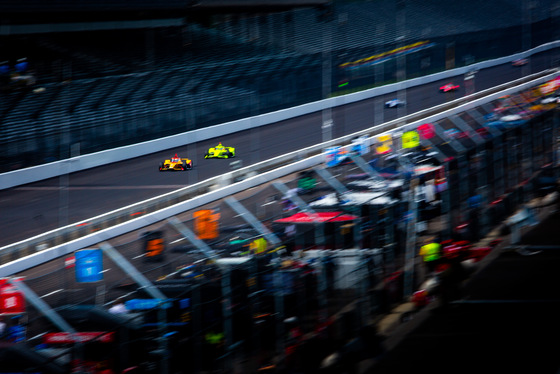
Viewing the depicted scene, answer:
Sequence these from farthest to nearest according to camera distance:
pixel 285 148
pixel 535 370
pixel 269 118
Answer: pixel 269 118, pixel 285 148, pixel 535 370

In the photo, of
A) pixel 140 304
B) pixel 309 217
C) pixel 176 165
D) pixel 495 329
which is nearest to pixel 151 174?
pixel 176 165

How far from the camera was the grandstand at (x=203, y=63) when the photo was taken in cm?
1098

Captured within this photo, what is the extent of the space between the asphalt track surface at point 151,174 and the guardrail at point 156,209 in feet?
1.60

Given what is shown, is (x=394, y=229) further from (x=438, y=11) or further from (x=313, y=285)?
(x=438, y=11)

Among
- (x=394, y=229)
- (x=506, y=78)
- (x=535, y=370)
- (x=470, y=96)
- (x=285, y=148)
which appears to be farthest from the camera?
(x=506, y=78)

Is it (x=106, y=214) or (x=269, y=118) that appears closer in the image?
(x=106, y=214)

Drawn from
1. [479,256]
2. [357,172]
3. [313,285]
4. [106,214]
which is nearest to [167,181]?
[106,214]

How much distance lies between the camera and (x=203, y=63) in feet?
44.9

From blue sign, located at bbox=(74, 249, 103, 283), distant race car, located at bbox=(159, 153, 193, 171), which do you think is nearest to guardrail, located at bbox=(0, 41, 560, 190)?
distant race car, located at bbox=(159, 153, 193, 171)

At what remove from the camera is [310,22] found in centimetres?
1656

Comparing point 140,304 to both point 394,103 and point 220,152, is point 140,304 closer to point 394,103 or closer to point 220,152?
point 220,152

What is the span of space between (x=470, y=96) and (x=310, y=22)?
3.98 metres

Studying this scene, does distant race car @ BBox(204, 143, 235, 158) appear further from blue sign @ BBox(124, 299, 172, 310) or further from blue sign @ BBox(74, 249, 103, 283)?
blue sign @ BBox(124, 299, 172, 310)

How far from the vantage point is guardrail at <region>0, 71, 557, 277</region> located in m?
8.46
